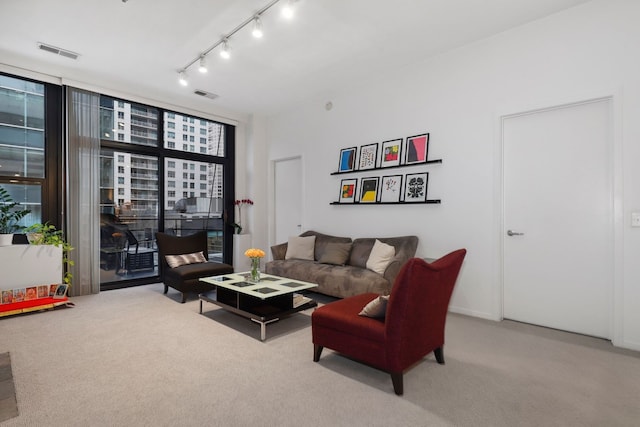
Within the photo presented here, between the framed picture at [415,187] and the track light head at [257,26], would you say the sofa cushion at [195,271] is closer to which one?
the framed picture at [415,187]

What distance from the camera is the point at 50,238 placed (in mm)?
4008

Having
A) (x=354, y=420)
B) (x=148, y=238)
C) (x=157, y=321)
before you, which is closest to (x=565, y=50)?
(x=354, y=420)

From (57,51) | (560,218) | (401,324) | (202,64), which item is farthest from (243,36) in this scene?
(560,218)

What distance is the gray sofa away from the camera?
368cm

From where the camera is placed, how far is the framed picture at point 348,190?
482 centimetres

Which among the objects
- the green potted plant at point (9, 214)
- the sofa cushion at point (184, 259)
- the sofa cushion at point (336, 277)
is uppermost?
the green potted plant at point (9, 214)

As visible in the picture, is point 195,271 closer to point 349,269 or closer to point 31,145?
point 349,269

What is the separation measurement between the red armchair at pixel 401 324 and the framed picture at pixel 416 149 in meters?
2.02

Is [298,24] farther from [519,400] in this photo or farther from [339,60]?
[519,400]

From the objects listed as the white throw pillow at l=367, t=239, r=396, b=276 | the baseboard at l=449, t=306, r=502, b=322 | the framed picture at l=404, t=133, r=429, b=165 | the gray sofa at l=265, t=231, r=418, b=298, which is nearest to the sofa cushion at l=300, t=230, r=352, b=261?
the gray sofa at l=265, t=231, r=418, b=298

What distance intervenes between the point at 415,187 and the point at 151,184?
4.04m

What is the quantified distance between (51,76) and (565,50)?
581 cm

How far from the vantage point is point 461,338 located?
117 inches

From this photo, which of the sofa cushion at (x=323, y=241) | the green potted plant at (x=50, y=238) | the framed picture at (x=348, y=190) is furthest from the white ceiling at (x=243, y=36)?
the sofa cushion at (x=323, y=241)
